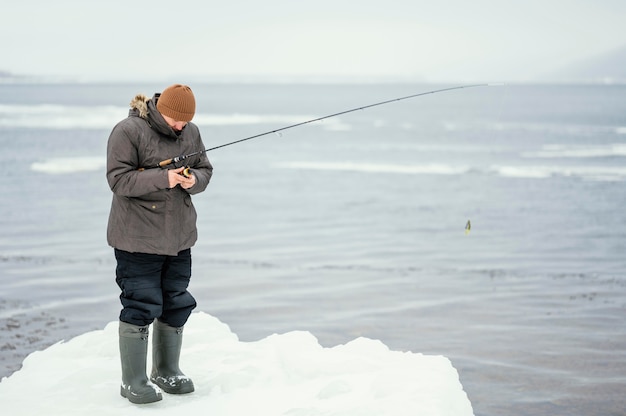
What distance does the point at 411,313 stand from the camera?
758 centimetres

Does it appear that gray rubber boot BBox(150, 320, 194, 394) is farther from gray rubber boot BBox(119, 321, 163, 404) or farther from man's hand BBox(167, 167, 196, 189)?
man's hand BBox(167, 167, 196, 189)

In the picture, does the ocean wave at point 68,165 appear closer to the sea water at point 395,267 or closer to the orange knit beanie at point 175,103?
the sea water at point 395,267

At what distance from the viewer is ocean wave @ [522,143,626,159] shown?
26233 millimetres

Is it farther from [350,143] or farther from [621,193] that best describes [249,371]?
[350,143]

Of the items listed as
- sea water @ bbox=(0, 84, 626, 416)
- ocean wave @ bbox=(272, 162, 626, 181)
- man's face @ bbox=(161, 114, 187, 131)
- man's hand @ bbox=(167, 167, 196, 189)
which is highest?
man's face @ bbox=(161, 114, 187, 131)

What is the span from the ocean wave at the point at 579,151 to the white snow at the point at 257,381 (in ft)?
71.0

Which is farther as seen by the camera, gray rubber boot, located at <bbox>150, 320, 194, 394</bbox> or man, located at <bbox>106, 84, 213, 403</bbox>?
gray rubber boot, located at <bbox>150, 320, 194, 394</bbox>

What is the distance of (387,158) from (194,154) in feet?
67.1

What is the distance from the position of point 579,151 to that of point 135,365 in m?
25.9

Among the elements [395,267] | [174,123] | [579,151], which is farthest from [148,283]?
[579,151]

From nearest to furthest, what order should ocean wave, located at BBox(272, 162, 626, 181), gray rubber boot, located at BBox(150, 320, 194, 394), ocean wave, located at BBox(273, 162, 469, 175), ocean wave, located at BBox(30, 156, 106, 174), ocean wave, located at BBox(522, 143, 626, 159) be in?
gray rubber boot, located at BBox(150, 320, 194, 394) < ocean wave, located at BBox(272, 162, 626, 181) < ocean wave, located at BBox(30, 156, 106, 174) < ocean wave, located at BBox(273, 162, 469, 175) < ocean wave, located at BBox(522, 143, 626, 159)

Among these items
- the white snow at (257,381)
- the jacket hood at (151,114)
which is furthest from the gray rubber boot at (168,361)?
the jacket hood at (151,114)

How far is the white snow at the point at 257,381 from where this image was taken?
437cm

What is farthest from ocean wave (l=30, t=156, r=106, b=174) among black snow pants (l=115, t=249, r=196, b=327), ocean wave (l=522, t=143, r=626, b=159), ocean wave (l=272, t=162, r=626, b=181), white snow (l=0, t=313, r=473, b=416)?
black snow pants (l=115, t=249, r=196, b=327)
